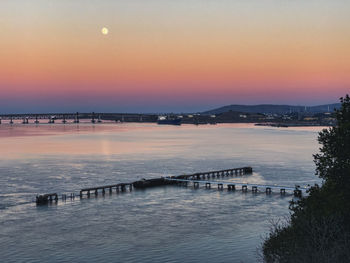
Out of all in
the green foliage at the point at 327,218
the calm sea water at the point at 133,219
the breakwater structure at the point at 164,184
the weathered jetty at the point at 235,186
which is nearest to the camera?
the green foliage at the point at 327,218

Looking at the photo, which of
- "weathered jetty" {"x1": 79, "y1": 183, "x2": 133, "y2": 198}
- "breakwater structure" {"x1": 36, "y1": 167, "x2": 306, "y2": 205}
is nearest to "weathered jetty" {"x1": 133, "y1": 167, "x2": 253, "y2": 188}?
"breakwater structure" {"x1": 36, "y1": 167, "x2": 306, "y2": 205}

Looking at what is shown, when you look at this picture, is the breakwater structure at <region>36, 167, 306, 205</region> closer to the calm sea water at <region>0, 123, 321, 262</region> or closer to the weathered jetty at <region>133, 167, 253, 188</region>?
the weathered jetty at <region>133, 167, 253, 188</region>

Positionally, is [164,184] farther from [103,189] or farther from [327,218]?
[327,218]

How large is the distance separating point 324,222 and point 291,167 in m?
72.9

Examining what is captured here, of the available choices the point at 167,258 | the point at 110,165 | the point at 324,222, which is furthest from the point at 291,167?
the point at 324,222

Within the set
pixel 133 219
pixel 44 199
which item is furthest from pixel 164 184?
pixel 133 219

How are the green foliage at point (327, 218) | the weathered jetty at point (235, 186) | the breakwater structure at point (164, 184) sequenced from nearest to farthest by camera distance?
the green foliage at point (327, 218), the breakwater structure at point (164, 184), the weathered jetty at point (235, 186)

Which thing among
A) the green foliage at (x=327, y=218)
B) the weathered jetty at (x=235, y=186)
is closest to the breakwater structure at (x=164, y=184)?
the weathered jetty at (x=235, y=186)

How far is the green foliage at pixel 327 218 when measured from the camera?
1088 inches

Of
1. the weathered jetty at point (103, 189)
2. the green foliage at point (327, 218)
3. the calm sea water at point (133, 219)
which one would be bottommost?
the calm sea water at point (133, 219)

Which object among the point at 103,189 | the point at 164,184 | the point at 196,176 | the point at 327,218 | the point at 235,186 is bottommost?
the point at 235,186

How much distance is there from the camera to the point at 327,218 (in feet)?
93.4

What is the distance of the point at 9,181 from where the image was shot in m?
77.2

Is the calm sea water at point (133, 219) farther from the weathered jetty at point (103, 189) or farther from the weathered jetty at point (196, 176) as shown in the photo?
the weathered jetty at point (196, 176)
